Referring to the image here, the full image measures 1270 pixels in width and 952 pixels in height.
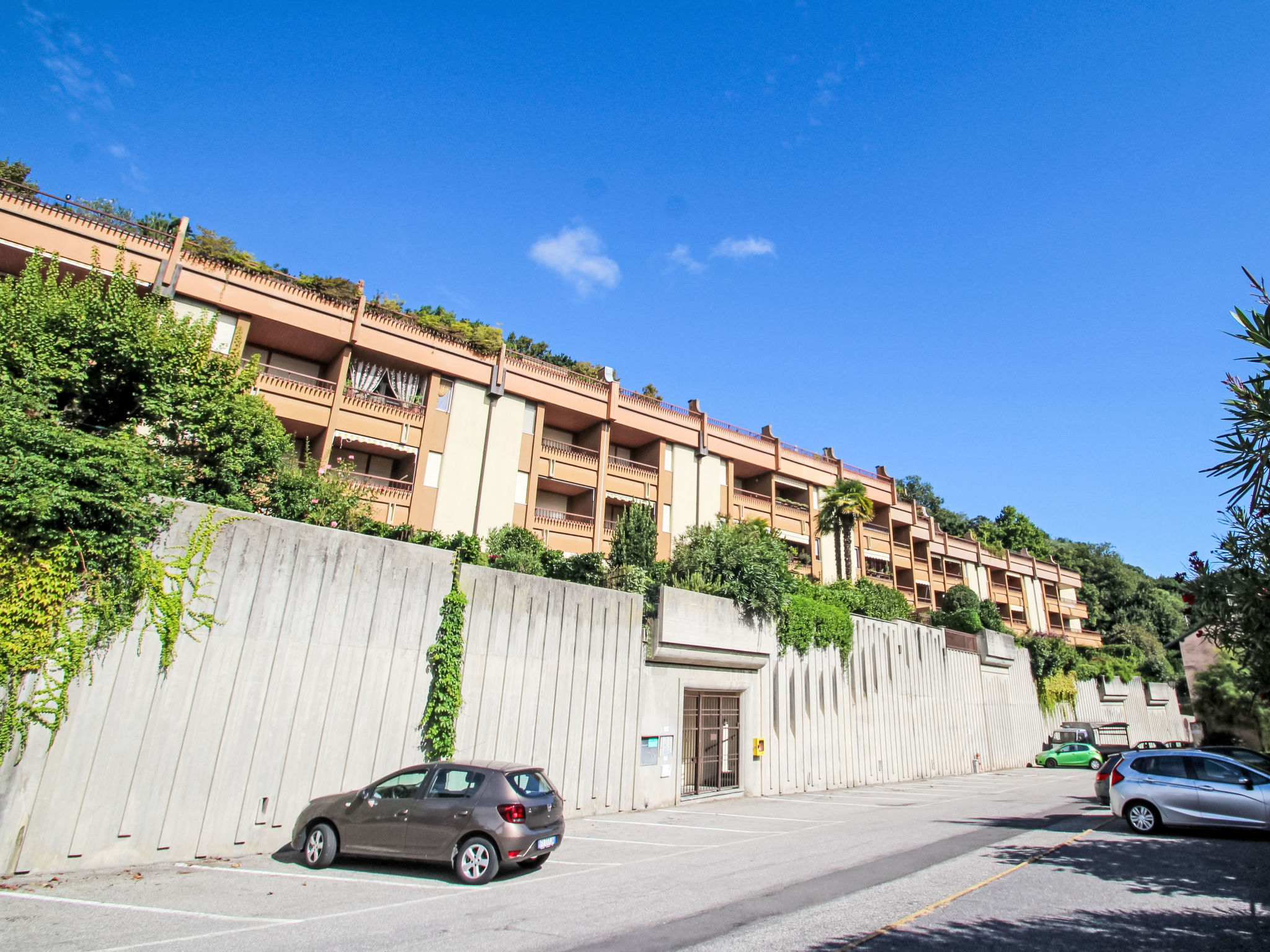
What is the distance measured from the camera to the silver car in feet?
39.0

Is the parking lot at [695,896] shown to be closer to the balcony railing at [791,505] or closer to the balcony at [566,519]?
the balcony at [566,519]

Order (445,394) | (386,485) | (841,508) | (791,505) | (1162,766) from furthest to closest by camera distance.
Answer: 1. (791,505)
2. (841,508)
3. (445,394)
4. (386,485)
5. (1162,766)

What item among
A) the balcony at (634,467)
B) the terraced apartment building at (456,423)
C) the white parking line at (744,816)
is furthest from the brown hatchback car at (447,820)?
the balcony at (634,467)

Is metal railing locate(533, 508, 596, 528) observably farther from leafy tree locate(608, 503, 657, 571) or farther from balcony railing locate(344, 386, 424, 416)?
balcony railing locate(344, 386, 424, 416)

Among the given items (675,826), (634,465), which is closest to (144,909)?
Answer: (675,826)

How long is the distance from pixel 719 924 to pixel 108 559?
10.0 meters

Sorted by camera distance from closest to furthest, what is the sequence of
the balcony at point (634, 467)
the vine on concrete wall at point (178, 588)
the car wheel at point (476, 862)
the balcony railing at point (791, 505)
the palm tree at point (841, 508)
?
the car wheel at point (476, 862) → the vine on concrete wall at point (178, 588) → the balcony at point (634, 467) → the palm tree at point (841, 508) → the balcony railing at point (791, 505)

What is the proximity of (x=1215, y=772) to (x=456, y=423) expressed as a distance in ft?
82.1

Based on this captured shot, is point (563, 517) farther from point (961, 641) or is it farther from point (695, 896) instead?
point (695, 896)

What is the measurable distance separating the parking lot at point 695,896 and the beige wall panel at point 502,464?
16.9m

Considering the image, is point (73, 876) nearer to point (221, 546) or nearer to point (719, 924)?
point (221, 546)

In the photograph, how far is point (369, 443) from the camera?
86.3 ft

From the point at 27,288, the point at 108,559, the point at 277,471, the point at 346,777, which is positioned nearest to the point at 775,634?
the point at 346,777

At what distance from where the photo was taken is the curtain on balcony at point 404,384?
27.7 m
